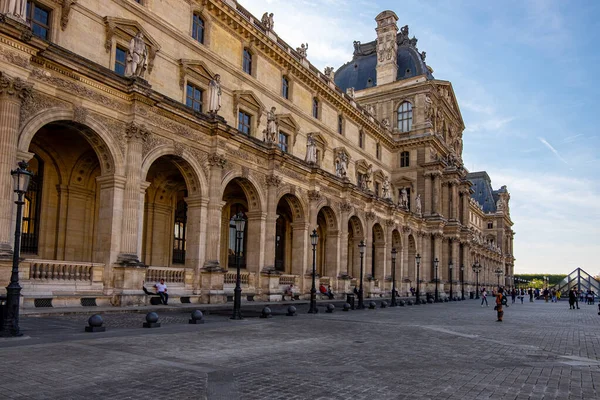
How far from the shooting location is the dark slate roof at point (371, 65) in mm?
63812

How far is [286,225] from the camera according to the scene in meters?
41.7

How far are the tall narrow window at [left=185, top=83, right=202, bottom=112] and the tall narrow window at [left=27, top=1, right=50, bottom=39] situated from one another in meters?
8.52

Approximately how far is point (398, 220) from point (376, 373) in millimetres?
44764

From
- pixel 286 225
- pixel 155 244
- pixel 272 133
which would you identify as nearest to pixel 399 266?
pixel 286 225

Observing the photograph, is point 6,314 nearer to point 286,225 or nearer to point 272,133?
point 272,133

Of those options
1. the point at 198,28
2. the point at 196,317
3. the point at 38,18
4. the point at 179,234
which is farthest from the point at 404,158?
the point at 196,317

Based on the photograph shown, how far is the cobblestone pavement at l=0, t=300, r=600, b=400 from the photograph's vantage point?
297 inches

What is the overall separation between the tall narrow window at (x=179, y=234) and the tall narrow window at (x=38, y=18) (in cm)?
1336

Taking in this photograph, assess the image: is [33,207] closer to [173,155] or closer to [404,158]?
[173,155]

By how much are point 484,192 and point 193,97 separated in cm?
10915

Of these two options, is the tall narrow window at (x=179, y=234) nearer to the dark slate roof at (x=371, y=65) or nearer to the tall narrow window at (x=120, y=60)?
the tall narrow window at (x=120, y=60)

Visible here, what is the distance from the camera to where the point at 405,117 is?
6138cm

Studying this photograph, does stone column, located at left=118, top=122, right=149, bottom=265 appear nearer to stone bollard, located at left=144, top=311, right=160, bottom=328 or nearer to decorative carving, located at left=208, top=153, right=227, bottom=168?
decorative carving, located at left=208, top=153, right=227, bottom=168

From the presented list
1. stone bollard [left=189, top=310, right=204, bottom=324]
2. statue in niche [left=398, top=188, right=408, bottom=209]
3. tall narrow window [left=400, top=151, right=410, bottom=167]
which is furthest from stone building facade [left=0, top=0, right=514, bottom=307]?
tall narrow window [left=400, top=151, right=410, bottom=167]
